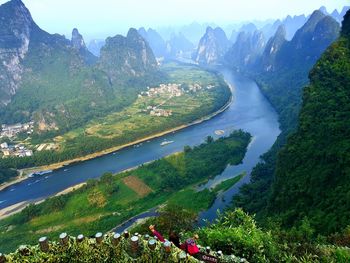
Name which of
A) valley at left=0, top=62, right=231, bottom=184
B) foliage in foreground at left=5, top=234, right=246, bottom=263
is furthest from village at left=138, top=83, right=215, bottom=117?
foliage in foreground at left=5, top=234, right=246, bottom=263

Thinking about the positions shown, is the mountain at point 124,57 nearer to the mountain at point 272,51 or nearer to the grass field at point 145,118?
the grass field at point 145,118

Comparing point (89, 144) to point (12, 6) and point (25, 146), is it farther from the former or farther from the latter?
point (12, 6)

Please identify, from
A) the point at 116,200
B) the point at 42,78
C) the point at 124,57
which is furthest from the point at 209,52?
the point at 116,200

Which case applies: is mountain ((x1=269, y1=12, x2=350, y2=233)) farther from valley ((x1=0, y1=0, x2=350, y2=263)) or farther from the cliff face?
the cliff face

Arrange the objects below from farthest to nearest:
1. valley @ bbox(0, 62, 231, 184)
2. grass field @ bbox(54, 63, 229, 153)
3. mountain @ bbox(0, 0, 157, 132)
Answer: mountain @ bbox(0, 0, 157, 132)
grass field @ bbox(54, 63, 229, 153)
valley @ bbox(0, 62, 231, 184)

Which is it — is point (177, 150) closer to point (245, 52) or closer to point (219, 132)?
point (219, 132)

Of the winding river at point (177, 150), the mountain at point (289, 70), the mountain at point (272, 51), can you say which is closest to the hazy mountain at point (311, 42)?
the mountain at point (289, 70)
